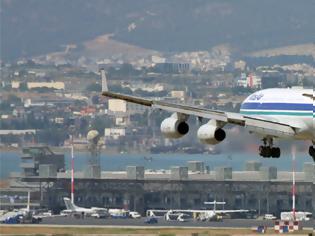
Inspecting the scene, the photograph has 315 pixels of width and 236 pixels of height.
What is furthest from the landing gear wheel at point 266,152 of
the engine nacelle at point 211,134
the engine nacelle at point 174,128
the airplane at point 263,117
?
the engine nacelle at point 174,128

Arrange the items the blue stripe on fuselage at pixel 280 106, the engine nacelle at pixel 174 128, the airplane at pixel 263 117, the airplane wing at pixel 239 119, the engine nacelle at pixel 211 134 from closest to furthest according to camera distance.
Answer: the airplane wing at pixel 239 119 < the airplane at pixel 263 117 < the blue stripe on fuselage at pixel 280 106 < the engine nacelle at pixel 211 134 < the engine nacelle at pixel 174 128

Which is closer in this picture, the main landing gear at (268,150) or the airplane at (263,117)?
the airplane at (263,117)

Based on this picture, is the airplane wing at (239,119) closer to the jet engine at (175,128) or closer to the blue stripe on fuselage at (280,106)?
the blue stripe on fuselage at (280,106)

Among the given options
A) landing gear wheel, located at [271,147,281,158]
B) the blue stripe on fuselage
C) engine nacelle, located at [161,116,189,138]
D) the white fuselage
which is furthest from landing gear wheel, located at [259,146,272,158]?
engine nacelle, located at [161,116,189,138]

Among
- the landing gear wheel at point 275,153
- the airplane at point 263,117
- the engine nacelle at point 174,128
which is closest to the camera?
the airplane at point 263,117

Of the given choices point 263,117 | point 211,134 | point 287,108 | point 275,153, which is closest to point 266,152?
point 275,153

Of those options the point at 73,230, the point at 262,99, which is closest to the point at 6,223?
the point at 73,230

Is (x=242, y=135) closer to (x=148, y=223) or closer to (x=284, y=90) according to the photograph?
(x=284, y=90)
